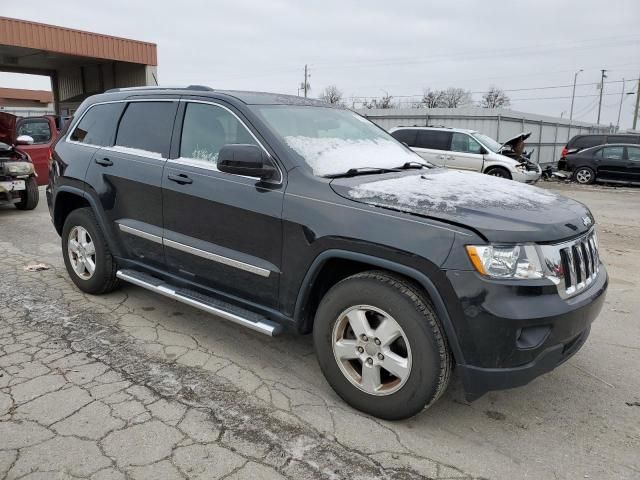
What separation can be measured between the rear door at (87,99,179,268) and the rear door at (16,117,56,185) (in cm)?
747

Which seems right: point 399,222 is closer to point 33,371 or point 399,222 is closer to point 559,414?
point 559,414

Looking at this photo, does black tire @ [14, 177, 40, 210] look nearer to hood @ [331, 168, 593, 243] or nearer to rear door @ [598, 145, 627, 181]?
hood @ [331, 168, 593, 243]

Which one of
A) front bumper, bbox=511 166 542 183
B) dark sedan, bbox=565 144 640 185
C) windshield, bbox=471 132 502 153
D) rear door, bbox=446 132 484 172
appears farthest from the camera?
dark sedan, bbox=565 144 640 185

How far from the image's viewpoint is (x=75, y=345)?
3801 millimetres

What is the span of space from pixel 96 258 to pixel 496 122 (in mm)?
20095

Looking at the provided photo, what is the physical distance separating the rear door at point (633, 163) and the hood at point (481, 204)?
1616 centimetres

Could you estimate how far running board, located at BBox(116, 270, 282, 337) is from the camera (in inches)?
128

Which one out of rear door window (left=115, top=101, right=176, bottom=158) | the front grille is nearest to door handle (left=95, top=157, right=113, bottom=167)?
rear door window (left=115, top=101, right=176, bottom=158)

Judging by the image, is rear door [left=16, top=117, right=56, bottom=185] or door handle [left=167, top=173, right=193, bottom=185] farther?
rear door [left=16, top=117, right=56, bottom=185]

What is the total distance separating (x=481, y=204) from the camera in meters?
2.79

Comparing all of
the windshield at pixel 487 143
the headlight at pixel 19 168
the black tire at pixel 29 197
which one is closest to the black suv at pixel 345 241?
the headlight at pixel 19 168

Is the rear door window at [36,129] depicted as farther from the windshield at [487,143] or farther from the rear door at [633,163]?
the rear door at [633,163]

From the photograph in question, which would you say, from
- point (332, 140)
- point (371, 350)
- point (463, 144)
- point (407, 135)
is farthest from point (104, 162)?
point (463, 144)

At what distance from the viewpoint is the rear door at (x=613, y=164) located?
56.2ft
